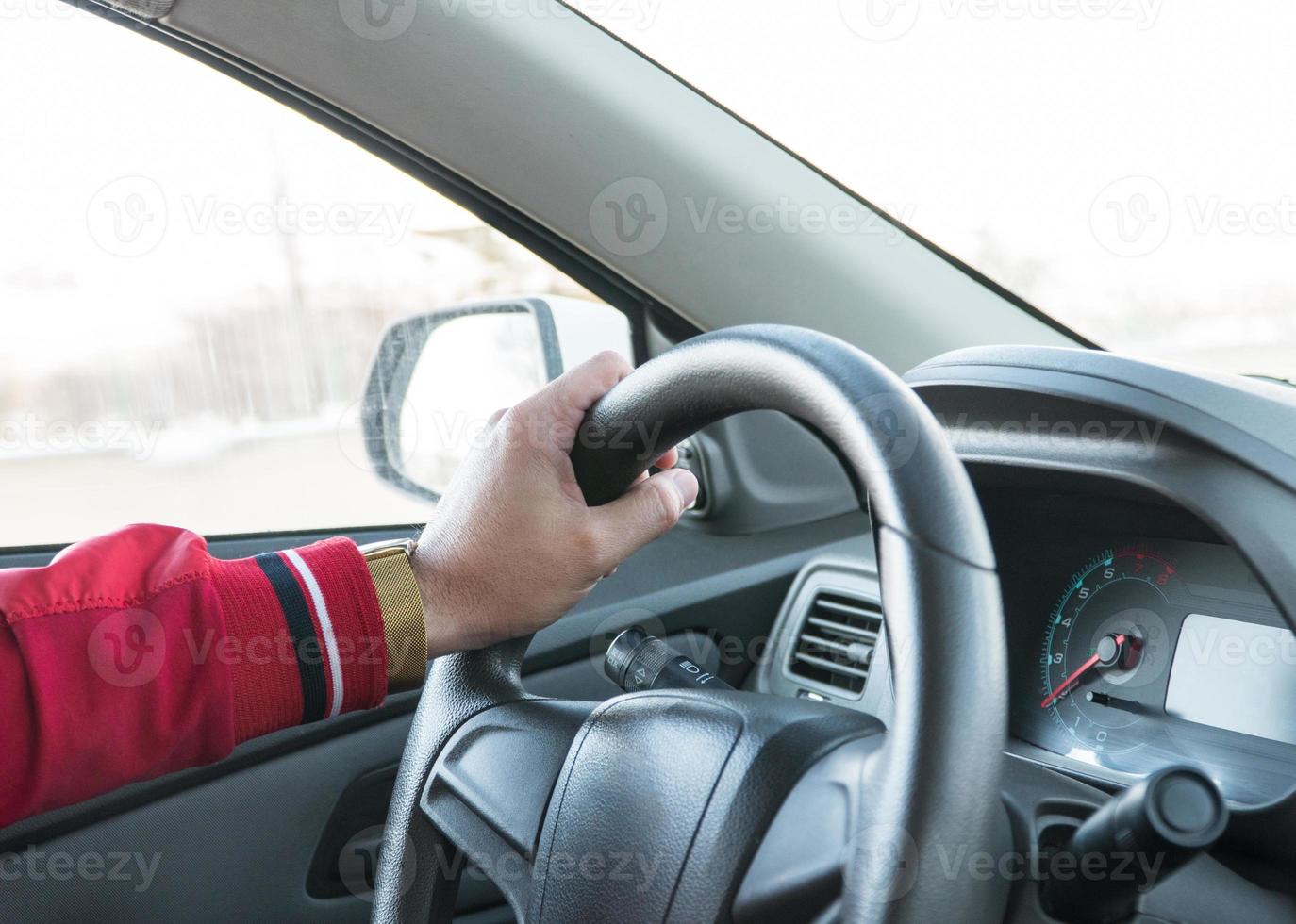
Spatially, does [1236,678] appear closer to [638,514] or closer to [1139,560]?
[1139,560]

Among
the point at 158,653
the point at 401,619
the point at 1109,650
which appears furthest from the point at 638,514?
the point at 1109,650

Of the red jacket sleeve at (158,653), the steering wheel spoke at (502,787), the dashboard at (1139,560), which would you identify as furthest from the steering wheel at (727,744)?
the dashboard at (1139,560)

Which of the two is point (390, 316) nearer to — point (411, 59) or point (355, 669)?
point (411, 59)

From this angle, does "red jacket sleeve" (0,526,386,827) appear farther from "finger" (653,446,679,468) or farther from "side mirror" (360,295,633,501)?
"side mirror" (360,295,633,501)

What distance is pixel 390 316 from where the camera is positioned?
167 centimetres

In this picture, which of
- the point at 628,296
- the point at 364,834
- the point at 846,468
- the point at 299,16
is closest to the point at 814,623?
the point at 846,468

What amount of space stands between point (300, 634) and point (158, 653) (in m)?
0.10

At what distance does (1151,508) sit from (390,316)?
1099 mm

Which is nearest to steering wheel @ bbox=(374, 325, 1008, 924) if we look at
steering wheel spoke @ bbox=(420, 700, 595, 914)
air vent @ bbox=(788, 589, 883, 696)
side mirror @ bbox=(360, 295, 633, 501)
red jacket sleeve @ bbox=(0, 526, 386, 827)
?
steering wheel spoke @ bbox=(420, 700, 595, 914)

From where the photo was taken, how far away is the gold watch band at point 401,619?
2.89 feet

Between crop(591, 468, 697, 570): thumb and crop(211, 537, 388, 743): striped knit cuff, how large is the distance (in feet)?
0.62

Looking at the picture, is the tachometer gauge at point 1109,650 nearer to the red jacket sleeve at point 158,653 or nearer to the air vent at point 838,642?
the air vent at point 838,642

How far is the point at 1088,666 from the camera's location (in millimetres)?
1049

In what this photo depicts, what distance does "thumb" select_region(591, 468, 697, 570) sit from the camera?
0.90 meters
